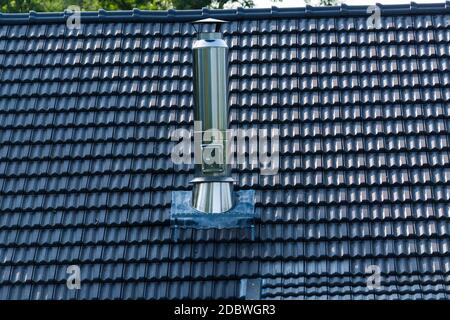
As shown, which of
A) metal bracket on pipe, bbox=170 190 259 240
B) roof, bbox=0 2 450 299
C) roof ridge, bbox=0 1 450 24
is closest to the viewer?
roof, bbox=0 2 450 299

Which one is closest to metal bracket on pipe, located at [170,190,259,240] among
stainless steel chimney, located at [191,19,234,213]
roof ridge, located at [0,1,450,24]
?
stainless steel chimney, located at [191,19,234,213]

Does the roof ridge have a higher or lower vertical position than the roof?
higher

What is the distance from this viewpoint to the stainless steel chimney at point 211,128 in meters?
16.7

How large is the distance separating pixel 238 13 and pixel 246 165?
2.17 metres

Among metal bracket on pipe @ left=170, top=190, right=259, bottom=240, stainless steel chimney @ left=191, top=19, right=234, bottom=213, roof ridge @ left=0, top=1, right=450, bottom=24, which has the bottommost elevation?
metal bracket on pipe @ left=170, top=190, right=259, bottom=240

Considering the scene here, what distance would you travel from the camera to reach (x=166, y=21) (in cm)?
1872

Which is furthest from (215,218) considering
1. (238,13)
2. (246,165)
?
(238,13)

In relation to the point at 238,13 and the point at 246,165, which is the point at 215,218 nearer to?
the point at 246,165

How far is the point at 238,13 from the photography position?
18609mm

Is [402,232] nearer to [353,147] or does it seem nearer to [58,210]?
[353,147]

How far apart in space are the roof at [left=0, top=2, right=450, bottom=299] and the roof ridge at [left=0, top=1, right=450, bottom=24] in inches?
0.9

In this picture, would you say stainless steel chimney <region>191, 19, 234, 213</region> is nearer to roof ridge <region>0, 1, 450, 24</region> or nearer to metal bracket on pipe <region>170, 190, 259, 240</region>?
metal bracket on pipe <region>170, 190, 259, 240</region>

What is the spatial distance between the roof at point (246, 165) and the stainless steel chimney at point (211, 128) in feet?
1.11

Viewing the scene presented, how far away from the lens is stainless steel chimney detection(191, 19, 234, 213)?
1670cm
